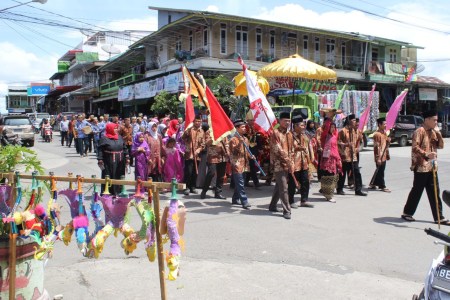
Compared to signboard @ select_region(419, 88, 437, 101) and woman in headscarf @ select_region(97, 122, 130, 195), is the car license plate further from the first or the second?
signboard @ select_region(419, 88, 437, 101)

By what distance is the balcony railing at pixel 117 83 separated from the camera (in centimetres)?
3447

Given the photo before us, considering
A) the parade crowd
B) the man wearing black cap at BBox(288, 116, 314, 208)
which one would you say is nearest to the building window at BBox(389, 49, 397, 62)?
the parade crowd

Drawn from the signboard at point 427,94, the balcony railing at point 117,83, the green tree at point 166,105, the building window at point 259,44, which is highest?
the building window at point 259,44

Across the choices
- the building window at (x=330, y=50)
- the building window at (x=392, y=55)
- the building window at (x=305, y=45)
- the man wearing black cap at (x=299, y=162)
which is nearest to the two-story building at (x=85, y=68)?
the building window at (x=305, y=45)

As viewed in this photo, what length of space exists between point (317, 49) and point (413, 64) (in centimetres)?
1017

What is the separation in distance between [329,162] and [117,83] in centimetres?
3151

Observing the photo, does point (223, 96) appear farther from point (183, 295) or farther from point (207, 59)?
point (183, 295)

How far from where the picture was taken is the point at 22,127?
78.5 ft

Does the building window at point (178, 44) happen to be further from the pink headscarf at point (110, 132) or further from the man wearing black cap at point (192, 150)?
the pink headscarf at point (110, 132)

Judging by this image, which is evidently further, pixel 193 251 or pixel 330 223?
pixel 330 223

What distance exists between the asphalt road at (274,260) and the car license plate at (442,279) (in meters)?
1.66

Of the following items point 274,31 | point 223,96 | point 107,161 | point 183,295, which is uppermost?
point 274,31

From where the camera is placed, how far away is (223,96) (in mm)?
17781

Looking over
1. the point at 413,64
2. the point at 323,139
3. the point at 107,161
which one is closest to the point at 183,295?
the point at 107,161
